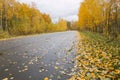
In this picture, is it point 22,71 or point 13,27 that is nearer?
point 22,71

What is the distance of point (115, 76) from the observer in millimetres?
6941

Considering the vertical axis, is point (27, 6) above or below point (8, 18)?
above

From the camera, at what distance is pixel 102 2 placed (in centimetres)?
2695

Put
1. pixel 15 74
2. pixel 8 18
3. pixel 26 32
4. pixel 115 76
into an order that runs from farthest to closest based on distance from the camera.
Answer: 1. pixel 26 32
2. pixel 8 18
3. pixel 15 74
4. pixel 115 76

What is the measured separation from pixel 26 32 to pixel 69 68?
135 feet

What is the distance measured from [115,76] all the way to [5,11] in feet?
126

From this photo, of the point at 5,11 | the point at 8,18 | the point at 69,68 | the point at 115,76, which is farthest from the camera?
the point at 8,18

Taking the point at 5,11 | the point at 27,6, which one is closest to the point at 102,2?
the point at 5,11

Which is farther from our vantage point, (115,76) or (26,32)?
(26,32)

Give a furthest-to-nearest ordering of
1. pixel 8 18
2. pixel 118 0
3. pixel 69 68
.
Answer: pixel 8 18 → pixel 118 0 → pixel 69 68

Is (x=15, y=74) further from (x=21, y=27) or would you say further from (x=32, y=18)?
(x=32, y=18)

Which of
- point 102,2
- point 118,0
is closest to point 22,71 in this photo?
point 118,0

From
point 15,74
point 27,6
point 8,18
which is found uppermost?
point 27,6

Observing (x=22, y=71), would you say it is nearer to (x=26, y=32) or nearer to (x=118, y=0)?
(x=118, y=0)
